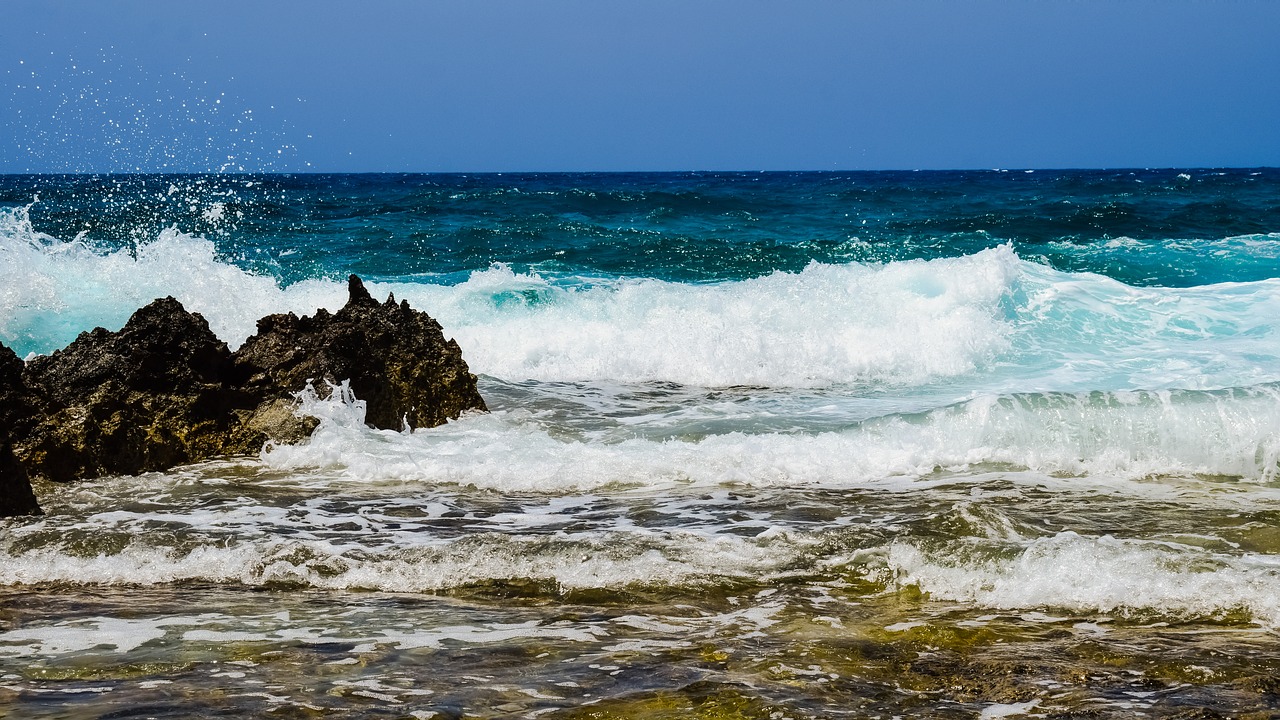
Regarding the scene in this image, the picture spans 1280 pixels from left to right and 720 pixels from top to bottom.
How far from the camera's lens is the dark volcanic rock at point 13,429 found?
501 cm

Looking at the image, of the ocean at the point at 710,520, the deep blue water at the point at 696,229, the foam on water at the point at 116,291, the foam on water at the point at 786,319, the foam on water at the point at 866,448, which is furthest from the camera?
the deep blue water at the point at 696,229

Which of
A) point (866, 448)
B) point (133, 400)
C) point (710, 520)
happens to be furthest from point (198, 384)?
point (866, 448)

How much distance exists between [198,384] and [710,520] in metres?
3.30

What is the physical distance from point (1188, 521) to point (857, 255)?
13633mm

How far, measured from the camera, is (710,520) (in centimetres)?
518

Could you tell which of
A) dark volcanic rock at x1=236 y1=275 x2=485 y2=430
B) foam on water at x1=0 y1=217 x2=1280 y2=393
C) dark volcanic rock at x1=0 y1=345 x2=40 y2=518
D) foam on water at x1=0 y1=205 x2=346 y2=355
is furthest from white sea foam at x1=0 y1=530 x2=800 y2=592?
foam on water at x1=0 y1=205 x2=346 y2=355

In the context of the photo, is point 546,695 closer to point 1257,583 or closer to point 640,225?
point 1257,583

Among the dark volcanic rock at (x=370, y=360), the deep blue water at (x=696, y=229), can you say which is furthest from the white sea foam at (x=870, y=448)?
the deep blue water at (x=696, y=229)

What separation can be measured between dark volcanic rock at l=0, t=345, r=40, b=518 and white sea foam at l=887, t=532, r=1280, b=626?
4.01 metres

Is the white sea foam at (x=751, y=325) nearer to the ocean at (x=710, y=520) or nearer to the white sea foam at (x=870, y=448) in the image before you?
the ocean at (x=710, y=520)

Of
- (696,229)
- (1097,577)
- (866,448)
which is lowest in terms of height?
(1097,577)

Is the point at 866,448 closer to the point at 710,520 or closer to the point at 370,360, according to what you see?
the point at 710,520

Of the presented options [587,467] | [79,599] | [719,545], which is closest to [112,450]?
[79,599]

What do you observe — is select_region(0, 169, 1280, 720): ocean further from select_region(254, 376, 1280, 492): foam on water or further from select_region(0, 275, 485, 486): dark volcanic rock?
select_region(0, 275, 485, 486): dark volcanic rock
